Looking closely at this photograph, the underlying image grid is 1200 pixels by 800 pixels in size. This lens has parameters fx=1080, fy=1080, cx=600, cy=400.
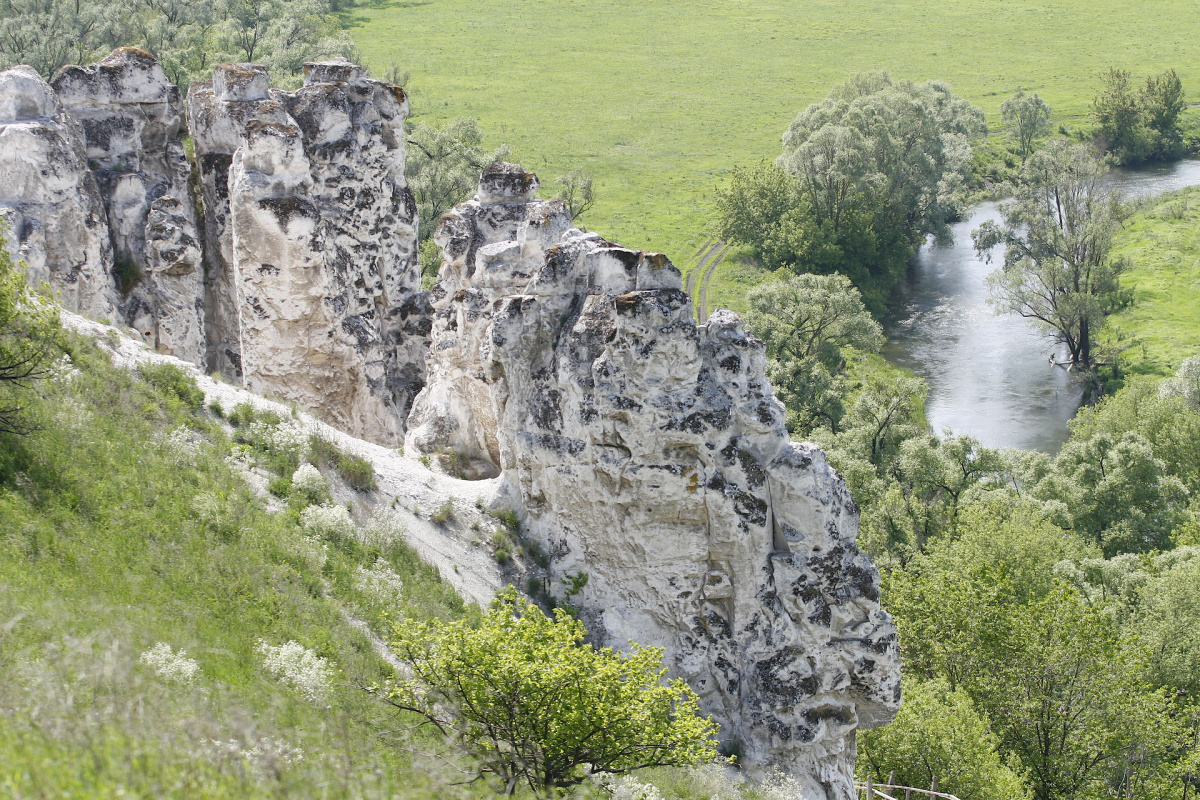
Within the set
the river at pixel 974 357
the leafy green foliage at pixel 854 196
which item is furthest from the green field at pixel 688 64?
the river at pixel 974 357

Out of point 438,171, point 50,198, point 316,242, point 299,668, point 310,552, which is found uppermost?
point 50,198

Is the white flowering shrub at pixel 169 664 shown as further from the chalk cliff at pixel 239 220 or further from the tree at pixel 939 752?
the tree at pixel 939 752

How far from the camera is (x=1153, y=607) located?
33.9m

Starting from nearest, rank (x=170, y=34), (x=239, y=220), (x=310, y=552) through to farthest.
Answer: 1. (x=310, y=552)
2. (x=239, y=220)
3. (x=170, y=34)

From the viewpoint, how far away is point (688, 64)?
117m

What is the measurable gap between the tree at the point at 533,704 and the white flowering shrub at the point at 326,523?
3453 millimetres

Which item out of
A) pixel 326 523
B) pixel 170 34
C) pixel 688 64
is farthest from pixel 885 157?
pixel 326 523

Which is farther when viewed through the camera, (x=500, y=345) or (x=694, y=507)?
(x=500, y=345)

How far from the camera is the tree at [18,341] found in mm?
15491

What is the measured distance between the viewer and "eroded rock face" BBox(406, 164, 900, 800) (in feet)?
60.8

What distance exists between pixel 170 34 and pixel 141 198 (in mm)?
53207

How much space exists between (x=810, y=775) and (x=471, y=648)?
26.6ft

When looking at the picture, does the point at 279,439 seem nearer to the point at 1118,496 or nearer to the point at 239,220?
the point at 239,220

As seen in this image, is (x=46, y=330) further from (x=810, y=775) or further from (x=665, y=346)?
(x=810, y=775)
